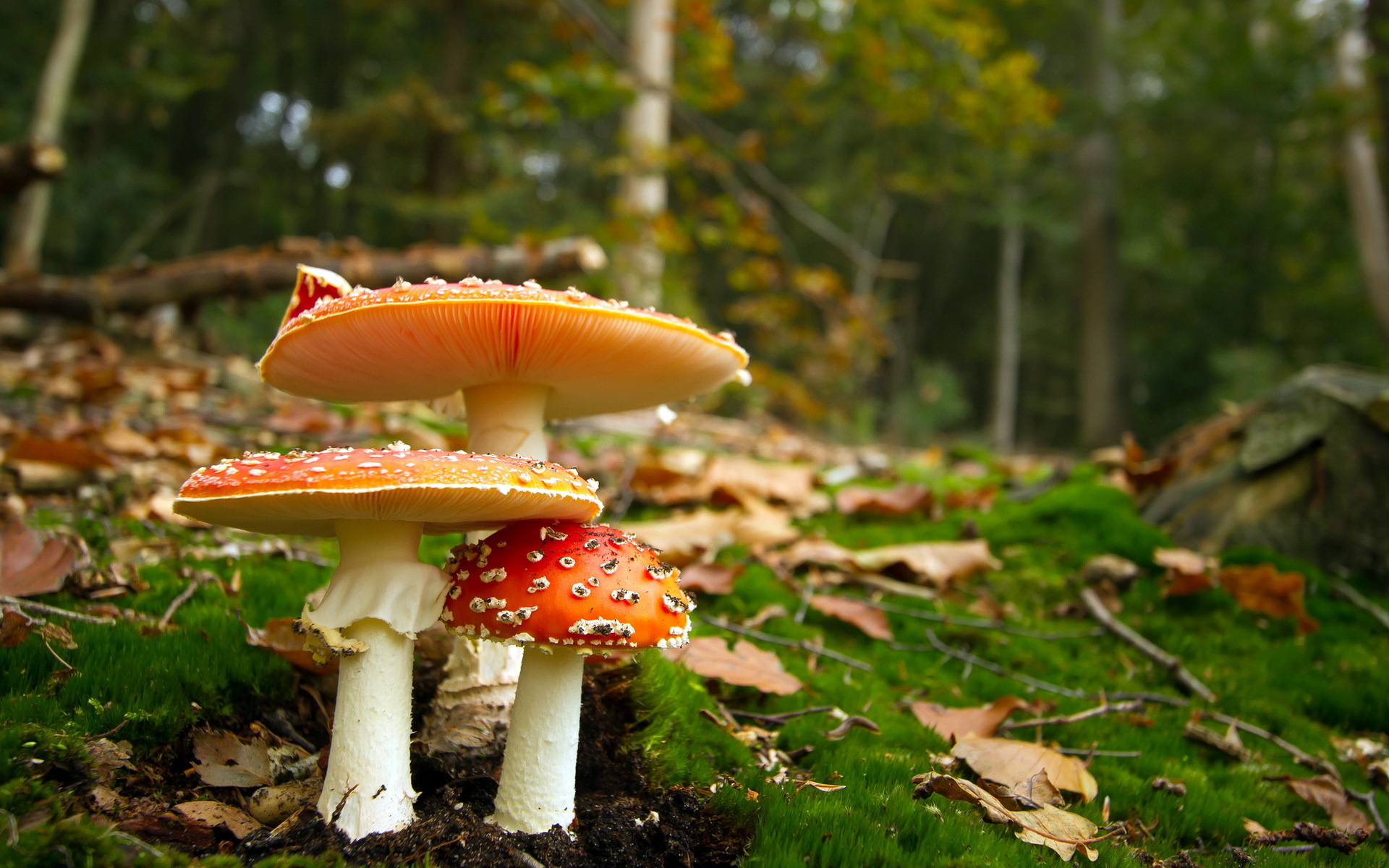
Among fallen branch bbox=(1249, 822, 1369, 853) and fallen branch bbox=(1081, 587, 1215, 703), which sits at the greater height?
fallen branch bbox=(1081, 587, 1215, 703)

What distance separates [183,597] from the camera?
241 centimetres

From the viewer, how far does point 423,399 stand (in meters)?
2.55

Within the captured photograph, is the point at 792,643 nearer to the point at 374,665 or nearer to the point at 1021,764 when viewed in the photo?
the point at 1021,764

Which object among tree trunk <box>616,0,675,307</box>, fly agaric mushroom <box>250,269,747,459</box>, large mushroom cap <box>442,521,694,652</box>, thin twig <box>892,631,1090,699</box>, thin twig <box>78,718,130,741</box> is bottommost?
thin twig <box>892,631,1090,699</box>

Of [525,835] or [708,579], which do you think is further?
[708,579]

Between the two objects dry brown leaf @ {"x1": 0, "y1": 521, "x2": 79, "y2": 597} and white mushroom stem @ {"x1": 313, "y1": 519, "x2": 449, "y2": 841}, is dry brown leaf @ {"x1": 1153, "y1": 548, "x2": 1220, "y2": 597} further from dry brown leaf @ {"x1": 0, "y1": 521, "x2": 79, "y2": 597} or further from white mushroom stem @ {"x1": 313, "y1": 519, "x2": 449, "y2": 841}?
dry brown leaf @ {"x1": 0, "y1": 521, "x2": 79, "y2": 597}

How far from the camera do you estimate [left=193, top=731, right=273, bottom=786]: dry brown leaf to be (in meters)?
1.83

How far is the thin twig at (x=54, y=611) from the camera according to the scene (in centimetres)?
216

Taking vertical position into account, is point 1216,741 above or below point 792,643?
below

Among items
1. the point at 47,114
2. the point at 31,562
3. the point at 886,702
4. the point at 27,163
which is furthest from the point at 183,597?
the point at 47,114

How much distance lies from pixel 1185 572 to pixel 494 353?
288 centimetres

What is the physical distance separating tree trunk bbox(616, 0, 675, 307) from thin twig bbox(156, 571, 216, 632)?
5.63 metres

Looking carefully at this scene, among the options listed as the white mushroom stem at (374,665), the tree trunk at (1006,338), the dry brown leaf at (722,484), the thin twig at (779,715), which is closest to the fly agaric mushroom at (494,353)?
the white mushroom stem at (374,665)

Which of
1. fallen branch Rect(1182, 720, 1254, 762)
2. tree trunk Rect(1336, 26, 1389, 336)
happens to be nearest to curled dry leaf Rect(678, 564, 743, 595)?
fallen branch Rect(1182, 720, 1254, 762)
